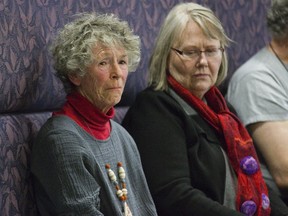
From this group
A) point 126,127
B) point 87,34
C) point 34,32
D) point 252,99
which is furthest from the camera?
point 252,99

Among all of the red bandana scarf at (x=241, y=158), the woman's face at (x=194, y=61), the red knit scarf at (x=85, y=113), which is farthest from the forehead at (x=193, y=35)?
the red knit scarf at (x=85, y=113)

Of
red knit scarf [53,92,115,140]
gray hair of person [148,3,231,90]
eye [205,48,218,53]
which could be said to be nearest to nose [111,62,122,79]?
red knit scarf [53,92,115,140]

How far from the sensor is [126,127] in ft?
8.18

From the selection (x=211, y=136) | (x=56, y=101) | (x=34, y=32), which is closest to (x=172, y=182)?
(x=211, y=136)

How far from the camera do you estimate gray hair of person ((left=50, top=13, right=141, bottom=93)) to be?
208cm

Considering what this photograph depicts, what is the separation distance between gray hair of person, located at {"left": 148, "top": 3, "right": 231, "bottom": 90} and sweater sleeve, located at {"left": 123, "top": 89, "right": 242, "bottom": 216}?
106 millimetres

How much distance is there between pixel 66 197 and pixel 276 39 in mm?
1304

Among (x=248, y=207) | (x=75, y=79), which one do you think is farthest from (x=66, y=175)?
(x=248, y=207)

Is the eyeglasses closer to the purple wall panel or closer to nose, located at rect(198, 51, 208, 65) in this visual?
nose, located at rect(198, 51, 208, 65)

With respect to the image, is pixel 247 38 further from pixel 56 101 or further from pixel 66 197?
pixel 66 197

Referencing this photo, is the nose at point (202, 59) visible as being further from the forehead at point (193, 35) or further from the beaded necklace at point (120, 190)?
the beaded necklace at point (120, 190)

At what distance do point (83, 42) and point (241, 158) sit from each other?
754mm

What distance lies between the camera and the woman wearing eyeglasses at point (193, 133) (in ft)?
7.70

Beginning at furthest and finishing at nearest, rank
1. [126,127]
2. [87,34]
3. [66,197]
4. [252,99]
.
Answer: [252,99] < [126,127] < [87,34] < [66,197]
